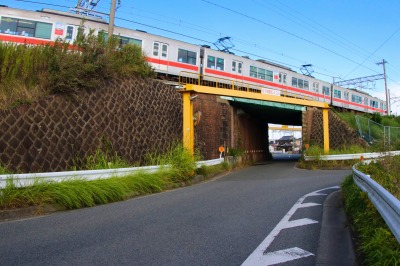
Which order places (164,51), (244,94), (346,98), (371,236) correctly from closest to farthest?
(371,236), (244,94), (164,51), (346,98)

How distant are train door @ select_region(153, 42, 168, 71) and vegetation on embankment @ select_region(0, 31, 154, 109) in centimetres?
800

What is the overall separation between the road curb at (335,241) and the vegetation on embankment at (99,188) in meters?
5.04

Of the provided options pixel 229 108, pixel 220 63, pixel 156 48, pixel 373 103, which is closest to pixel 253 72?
pixel 220 63

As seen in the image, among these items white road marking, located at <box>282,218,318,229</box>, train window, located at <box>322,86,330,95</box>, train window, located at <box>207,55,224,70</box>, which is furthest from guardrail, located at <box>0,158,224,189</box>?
train window, located at <box>322,86,330,95</box>

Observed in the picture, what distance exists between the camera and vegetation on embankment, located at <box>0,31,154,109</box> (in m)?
9.90

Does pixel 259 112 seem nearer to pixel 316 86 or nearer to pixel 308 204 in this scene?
pixel 316 86

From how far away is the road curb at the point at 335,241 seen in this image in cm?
415

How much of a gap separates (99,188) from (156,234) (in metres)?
3.59

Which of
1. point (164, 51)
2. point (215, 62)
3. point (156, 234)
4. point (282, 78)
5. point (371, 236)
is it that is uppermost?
point (282, 78)

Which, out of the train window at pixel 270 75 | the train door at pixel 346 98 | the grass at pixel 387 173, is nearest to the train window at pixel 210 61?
the train window at pixel 270 75

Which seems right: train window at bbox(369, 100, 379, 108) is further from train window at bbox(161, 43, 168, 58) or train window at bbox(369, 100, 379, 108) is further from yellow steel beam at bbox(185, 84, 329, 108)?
train window at bbox(161, 43, 168, 58)

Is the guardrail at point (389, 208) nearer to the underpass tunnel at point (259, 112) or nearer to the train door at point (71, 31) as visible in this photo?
the underpass tunnel at point (259, 112)

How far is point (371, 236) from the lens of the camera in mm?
4145

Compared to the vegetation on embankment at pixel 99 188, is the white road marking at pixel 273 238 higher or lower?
lower
